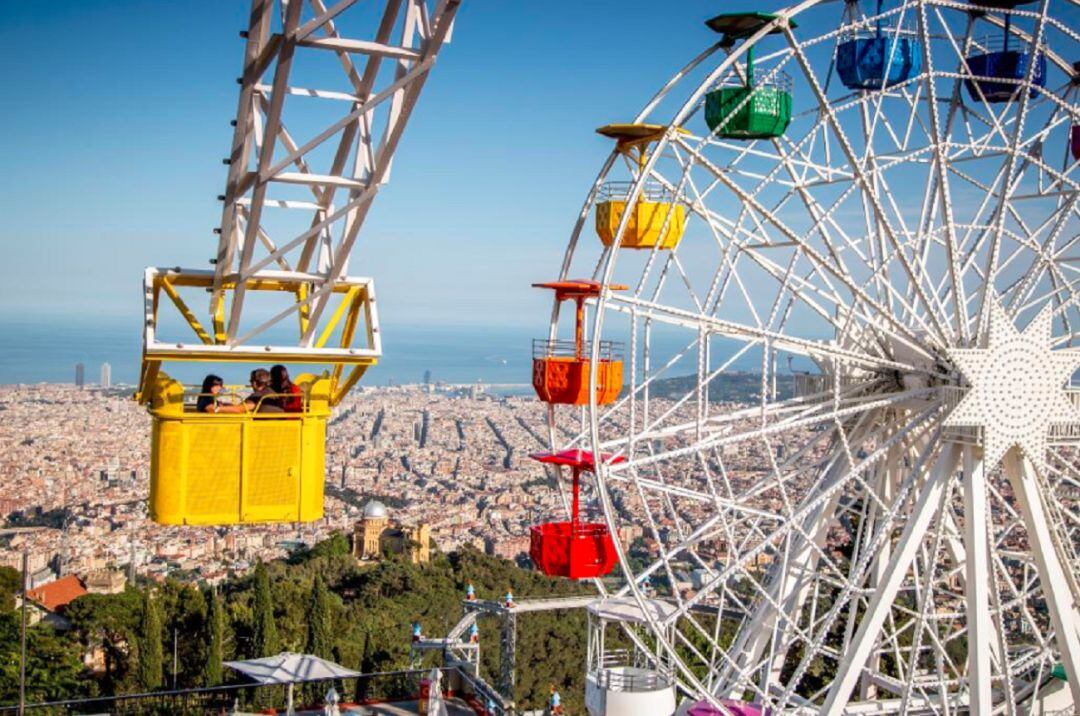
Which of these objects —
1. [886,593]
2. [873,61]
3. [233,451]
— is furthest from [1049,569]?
[233,451]

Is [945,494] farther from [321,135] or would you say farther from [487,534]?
[487,534]

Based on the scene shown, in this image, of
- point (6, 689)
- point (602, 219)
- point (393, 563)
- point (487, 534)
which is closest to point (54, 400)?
point (487, 534)

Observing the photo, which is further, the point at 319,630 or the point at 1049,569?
the point at 319,630

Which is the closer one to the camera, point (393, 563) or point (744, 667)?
point (744, 667)

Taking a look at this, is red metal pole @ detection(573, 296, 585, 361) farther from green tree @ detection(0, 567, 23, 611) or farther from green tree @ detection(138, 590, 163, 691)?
green tree @ detection(0, 567, 23, 611)

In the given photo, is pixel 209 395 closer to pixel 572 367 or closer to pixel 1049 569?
pixel 572 367

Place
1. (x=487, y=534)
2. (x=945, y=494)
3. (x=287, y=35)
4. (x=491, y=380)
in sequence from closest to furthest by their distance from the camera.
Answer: (x=287, y=35) < (x=945, y=494) < (x=487, y=534) < (x=491, y=380)

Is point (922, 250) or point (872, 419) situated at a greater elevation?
point (922, 250)

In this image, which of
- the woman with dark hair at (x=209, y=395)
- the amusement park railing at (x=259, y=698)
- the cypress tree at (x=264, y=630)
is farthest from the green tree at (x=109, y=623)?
the woman with dark hair at (x=209, y=395)
